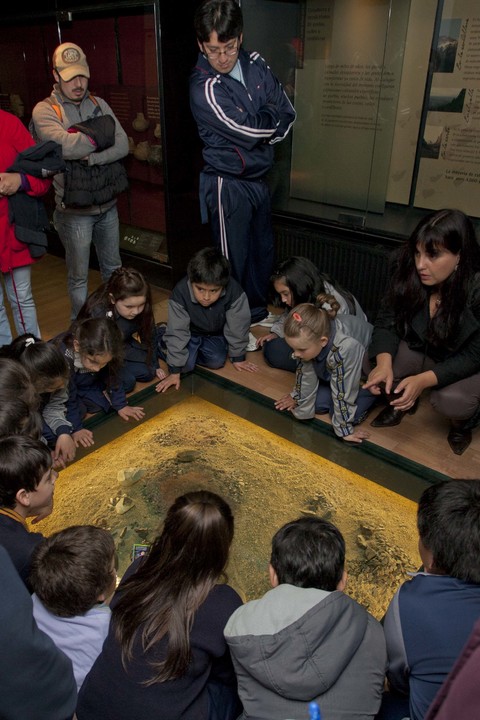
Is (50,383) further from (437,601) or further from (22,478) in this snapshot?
(437,601)

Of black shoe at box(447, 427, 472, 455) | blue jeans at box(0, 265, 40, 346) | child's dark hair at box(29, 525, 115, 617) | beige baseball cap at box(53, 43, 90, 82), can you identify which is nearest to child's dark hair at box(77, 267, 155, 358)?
Result: blue jeans at box(0, 265, 40, 346)

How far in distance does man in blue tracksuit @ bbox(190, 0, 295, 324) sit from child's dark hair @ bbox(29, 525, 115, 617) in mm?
2256

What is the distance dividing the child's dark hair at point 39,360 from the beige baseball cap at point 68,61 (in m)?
1.38

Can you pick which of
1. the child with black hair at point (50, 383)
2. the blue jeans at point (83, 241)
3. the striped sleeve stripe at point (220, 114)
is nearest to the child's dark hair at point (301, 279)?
the striped sleeve stripe at point (220, 114)

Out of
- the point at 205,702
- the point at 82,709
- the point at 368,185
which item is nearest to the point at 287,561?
the point at 205,702

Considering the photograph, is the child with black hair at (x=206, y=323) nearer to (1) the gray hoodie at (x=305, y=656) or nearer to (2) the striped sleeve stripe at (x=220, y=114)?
(2) the striped sleeve stripe at (x=220, y=114)

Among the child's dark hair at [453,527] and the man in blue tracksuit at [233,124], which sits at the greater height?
the man in blue tracksuit at [233,124]

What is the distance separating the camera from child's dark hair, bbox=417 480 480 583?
1.26 meters

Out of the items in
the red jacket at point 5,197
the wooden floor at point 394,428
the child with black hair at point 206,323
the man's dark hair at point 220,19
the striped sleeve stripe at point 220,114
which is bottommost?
the wooden floor at point 394,428

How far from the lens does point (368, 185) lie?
11.8ft

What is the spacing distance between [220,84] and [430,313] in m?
1.65

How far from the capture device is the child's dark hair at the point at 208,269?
278 centimetres

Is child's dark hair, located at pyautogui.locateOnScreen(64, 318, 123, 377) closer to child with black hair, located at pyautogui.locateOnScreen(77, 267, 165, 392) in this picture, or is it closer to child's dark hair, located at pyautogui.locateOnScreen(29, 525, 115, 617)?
child with black hair, located at pyautogui.locateOnScreen(77, 267, 165, 392)

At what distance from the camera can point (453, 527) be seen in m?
1.30
